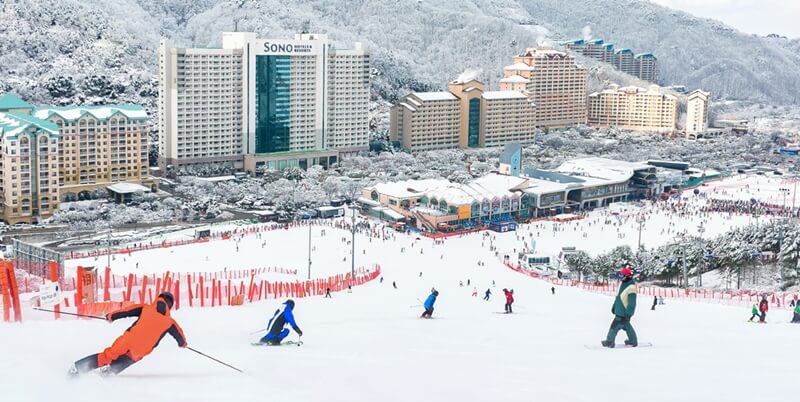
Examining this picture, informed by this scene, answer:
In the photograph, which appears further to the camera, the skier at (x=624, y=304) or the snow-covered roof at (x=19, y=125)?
the snow-covered roof at (x=19, y=125)

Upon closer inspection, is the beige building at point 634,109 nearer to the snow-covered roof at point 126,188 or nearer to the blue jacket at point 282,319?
the snow-covered roof at point 126,188

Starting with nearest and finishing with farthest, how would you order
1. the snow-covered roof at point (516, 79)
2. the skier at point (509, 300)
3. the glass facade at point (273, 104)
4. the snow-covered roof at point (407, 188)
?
1. the skier at point (509, 300)
2. the snow-covered roof at point (407, 188)
3. the glass facade at point (273, 104)
4. the snow-covered roof at point (516, 79)

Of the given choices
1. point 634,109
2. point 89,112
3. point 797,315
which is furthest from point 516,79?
point 797,315

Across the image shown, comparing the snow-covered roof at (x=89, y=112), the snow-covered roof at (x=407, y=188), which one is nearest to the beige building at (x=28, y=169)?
the snow-covered roof at (x=89, y=112)

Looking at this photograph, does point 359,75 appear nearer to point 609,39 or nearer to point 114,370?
point 114,370

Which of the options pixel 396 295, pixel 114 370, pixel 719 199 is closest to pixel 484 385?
pixel 114 370

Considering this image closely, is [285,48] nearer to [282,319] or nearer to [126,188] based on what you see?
[126,188]
